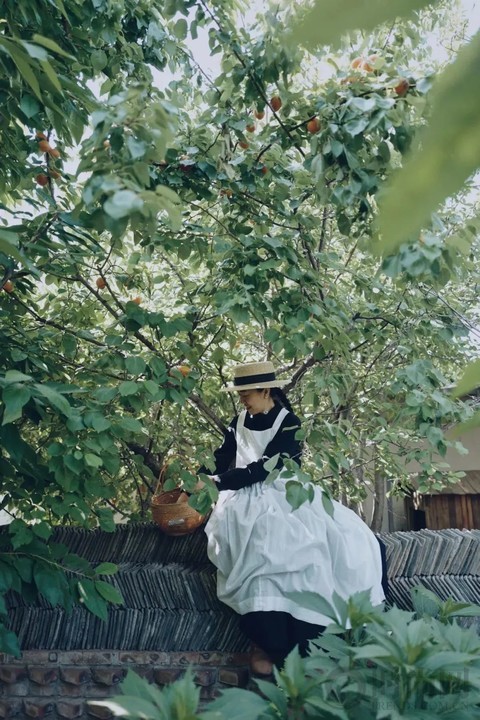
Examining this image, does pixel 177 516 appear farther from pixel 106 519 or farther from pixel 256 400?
pixel 256 400

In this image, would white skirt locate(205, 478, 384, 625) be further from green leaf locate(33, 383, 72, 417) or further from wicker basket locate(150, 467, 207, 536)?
green leaf locate(33, 383, 72, 417)

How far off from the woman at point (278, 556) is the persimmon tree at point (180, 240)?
31cm

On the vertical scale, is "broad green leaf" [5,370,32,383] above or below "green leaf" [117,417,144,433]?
above

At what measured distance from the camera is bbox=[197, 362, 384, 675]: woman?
2875 millimetres

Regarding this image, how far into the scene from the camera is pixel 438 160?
235 millimetres

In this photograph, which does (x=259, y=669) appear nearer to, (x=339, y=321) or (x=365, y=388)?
(x=339, y=321)

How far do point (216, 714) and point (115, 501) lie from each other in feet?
12.6

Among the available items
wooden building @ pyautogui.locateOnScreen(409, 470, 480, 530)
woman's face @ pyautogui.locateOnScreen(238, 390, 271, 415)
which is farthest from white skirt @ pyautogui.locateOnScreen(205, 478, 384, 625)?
wooden building @ pyautogui.locateOnScreen(409, 470, 480, 530)

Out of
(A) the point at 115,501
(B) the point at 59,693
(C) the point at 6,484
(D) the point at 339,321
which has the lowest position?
(B) the point at 59,693

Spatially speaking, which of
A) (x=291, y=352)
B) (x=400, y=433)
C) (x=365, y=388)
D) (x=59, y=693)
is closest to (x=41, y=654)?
(x=59, y=693)

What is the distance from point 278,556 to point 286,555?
0.04 metres

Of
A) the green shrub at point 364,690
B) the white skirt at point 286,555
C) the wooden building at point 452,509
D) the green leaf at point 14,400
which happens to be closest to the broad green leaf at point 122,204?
the green shrub at point 364,690

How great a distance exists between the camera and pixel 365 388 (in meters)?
4.58

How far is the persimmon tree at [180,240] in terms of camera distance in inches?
85.5
